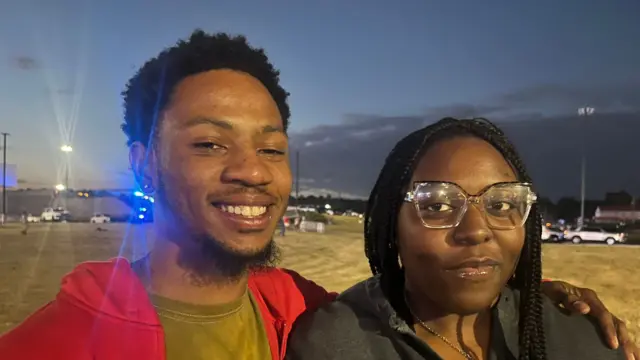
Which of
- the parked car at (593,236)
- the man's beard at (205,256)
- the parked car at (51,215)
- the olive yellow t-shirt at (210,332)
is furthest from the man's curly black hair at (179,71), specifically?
the parked car at (51,215)

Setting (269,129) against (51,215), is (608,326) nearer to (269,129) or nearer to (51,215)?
(269,129)

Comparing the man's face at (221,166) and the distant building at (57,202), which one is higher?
the man's face at (221,166)

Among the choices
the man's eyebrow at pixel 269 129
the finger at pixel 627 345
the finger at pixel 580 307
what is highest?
the man's eyebrow at pixel 269 129

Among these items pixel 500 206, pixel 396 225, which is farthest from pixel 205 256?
pixel 500 206

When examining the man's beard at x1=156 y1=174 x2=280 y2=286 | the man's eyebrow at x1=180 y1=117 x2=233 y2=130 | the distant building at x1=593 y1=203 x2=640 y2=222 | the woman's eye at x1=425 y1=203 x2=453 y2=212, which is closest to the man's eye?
the man's eyebrow at x1=180 y1=117 x2=233 y2=130

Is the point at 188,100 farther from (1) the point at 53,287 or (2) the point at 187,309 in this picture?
(1) the point at 53,287

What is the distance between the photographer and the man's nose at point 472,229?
1.97 meters

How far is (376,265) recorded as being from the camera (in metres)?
2.38

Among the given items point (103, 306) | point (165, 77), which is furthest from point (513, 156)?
point (103, 306)

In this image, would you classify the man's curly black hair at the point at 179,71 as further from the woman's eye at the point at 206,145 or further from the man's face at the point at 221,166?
the woman's eye at the point at 206,145

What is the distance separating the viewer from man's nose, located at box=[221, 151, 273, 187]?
2076 millimetres

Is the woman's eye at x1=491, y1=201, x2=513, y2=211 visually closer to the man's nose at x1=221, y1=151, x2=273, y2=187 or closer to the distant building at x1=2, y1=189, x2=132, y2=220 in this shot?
the man's nose at x1=221, y1=151, x2=273, y2=187

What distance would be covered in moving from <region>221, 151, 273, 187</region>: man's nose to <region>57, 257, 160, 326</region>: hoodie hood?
534mm

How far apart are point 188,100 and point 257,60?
411 millimetres
